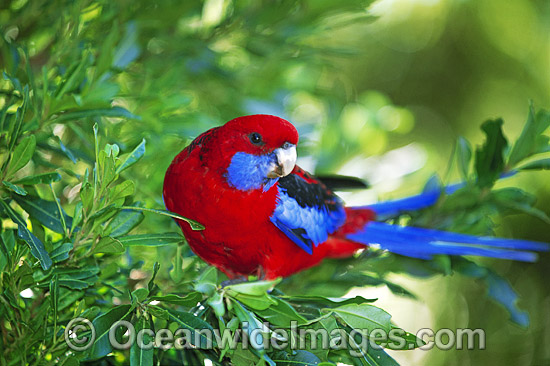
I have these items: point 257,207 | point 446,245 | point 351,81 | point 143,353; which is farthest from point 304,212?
point 351,81

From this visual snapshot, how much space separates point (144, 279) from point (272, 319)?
16.4 inches

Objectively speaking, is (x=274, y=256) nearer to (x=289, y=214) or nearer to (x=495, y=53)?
(x=289, y=214)

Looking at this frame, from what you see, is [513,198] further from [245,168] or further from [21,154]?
[21,154]

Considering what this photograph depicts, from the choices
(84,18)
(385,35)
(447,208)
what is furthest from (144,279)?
(385,35)

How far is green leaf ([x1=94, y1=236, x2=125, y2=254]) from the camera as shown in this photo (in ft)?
2.23

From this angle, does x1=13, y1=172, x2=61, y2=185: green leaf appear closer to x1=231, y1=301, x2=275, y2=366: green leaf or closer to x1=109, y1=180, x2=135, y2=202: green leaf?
x1=109, y1=180, x2=135, y2=202: green leaf

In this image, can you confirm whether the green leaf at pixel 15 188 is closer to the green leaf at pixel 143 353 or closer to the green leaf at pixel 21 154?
the green leaf at pixel 21 154

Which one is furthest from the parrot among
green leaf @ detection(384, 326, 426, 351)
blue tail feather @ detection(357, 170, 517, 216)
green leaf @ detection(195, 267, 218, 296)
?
green leaf @ detection(384, 326, 426, 351)

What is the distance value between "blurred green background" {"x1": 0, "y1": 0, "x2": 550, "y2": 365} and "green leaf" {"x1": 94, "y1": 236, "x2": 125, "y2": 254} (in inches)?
9.8

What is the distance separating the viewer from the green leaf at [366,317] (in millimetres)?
692

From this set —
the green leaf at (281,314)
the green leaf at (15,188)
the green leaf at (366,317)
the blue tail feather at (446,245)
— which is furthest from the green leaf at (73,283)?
the blue tail feather at (446,245)

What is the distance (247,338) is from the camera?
722mm

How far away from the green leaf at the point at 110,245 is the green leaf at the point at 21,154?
17 centimetres

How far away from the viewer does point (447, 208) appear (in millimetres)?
1302
